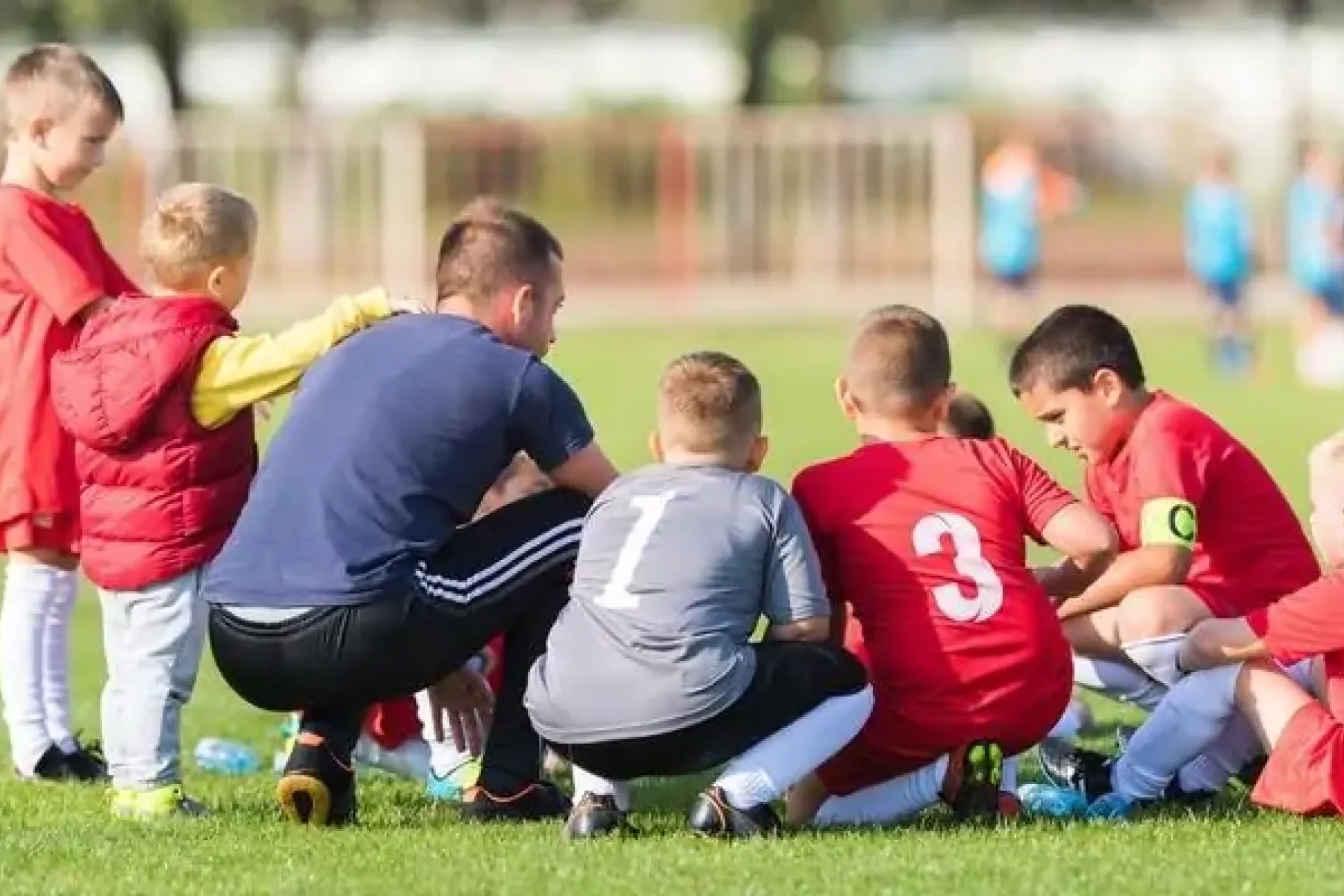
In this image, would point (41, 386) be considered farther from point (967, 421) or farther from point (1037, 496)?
point (1037, 496)

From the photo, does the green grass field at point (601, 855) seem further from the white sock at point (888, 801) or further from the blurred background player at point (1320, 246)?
the blurred background player at point (1320, 246)

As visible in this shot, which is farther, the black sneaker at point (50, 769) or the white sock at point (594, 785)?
the black sneaker at point (50, 769)

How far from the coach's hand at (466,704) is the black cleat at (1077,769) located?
1453mm

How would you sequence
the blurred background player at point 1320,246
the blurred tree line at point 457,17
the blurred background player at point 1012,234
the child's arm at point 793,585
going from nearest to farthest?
the child's arm at point 793,585
the blurred background player at point 1320,246
the blurred background player at point 1012,234
the blurred tree line at point 457,17

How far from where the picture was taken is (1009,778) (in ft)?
21.7

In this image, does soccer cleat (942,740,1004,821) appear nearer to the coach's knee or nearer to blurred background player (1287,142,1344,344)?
the coach's knee

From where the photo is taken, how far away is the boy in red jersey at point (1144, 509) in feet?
22.2

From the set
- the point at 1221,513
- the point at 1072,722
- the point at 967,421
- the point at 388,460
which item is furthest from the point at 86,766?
the point at 1221,513

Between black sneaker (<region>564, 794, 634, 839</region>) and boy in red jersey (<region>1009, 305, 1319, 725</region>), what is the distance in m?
1.36

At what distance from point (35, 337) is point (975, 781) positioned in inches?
115

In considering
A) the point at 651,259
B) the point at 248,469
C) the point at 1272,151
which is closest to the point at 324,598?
the point at 248,469

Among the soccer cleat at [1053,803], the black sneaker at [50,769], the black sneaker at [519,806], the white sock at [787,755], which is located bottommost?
the black sneaker at [50,769]

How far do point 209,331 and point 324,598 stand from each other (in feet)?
2.73

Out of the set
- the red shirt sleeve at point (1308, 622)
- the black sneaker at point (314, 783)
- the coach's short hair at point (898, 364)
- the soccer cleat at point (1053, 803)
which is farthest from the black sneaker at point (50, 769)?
the red shirt sleeve at point (1308, 622)
